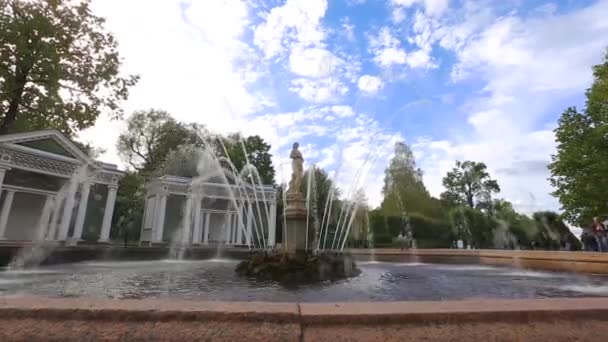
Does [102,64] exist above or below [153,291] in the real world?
above

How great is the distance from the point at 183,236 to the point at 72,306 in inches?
1263

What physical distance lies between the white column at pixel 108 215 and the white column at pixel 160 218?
15.1ft

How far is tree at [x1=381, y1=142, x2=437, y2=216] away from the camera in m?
45.8

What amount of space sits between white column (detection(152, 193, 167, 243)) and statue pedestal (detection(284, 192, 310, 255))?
2272 centimetres

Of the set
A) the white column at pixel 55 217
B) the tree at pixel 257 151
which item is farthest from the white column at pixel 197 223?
the tree at pixel 257 151

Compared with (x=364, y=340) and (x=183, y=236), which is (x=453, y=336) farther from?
(x=183, y=236)

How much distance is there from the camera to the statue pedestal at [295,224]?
31.7ft

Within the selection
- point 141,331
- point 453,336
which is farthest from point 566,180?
point 141,331

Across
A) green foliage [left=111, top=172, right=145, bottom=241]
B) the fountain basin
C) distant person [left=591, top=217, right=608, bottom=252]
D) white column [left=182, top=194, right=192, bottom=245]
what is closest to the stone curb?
the fountain basin

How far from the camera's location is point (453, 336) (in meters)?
2.65

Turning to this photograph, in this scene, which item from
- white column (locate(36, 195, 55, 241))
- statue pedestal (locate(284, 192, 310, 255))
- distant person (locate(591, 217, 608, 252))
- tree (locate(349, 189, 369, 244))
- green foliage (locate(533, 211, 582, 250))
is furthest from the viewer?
green foliage (locate(533, 211, 582, 250))

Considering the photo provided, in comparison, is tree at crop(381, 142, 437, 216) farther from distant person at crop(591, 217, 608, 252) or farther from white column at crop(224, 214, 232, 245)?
distant person at crop(591, 217, 608, 252)

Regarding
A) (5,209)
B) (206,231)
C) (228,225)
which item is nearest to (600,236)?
(228,225)

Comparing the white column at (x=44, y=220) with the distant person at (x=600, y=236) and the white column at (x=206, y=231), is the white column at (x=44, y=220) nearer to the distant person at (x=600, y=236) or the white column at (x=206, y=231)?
the white column at (x=206, y=231)
